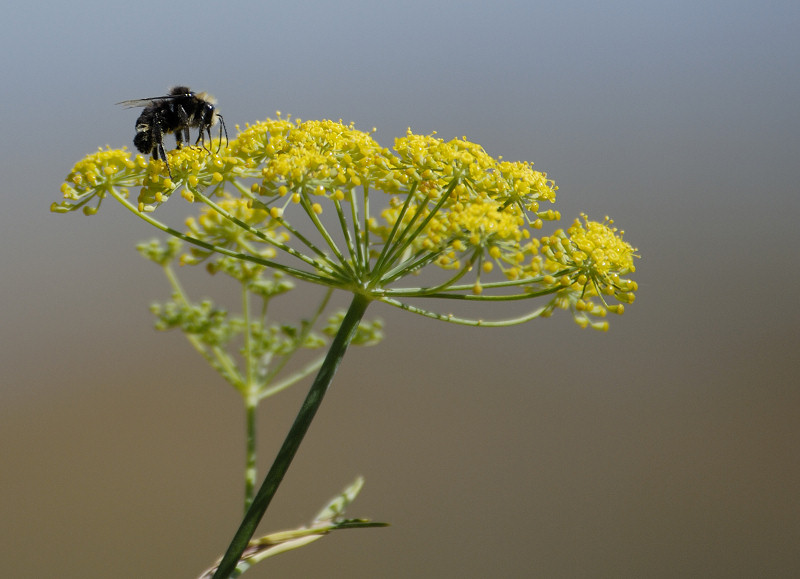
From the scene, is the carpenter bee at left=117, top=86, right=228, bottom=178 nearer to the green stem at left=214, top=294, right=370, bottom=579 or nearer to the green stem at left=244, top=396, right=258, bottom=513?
the green stem at left=244, top=396, right=258, bottom=513

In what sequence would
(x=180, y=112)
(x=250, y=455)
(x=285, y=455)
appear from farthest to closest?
(x=180, y=112)
(x=250, y=455)
(x=285, y=455)

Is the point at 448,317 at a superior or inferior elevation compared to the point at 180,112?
inferior

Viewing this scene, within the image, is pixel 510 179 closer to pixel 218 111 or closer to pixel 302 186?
pixel 302 186

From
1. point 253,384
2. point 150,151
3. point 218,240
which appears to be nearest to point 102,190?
point 218,240

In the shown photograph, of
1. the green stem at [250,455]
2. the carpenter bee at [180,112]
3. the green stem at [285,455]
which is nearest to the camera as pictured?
the green stem at [285,455]

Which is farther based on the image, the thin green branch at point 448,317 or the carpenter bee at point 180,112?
the carpenter bee at point 180,112

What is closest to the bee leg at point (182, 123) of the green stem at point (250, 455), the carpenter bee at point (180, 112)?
the carpenter bee at point (180, 112)

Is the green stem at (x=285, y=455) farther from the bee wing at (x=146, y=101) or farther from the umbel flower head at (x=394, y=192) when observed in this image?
the bee wing at (x=146, y=101)

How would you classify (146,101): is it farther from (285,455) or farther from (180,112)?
(285,455)

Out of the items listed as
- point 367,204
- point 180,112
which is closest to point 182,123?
point 180,112

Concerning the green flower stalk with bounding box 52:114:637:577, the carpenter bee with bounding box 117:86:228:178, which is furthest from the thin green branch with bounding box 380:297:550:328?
the carpenter bee with bounding box 117:86:228:178
